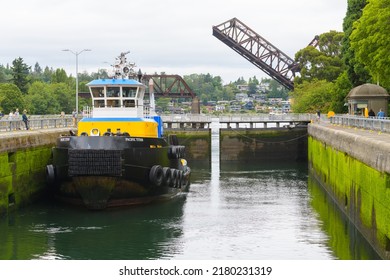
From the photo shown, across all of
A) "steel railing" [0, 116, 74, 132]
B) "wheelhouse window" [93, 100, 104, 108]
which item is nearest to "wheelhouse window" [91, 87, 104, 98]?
"wheelhouse window" [93, 100, 104, 108]

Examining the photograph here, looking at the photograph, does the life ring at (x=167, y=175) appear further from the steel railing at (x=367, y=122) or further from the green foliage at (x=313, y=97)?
the green foliage at (x=313, y=97)

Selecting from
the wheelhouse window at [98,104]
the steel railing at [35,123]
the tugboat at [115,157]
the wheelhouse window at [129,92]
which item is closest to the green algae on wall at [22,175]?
the tugboat at [115,157]

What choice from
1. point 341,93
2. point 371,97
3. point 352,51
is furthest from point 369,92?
point 341,93

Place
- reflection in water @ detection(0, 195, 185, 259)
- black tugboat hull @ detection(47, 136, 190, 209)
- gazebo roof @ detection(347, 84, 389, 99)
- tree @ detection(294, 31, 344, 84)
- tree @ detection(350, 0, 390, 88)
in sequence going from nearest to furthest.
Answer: reflection in water @ detection(0, 195, 185, 259) → black tugboat hull @ detection(47, 136, 190, 209) → tree @ detection(350, 0, 390, 88) → gazebo roof @ detection(347, 84, 389, 99) → tree @ detection(294, 31, 344, 84)

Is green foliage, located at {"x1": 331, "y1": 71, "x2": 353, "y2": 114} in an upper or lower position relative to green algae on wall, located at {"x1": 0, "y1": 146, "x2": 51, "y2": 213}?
upper

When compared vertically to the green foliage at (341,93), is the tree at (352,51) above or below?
above

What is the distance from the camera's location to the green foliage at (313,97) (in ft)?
318

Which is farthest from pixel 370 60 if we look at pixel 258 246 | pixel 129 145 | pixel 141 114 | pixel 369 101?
pixel 258 246

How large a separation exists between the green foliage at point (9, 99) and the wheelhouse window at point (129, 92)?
70068 mm

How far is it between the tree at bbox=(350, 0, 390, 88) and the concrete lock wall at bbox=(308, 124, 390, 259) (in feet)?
30.7

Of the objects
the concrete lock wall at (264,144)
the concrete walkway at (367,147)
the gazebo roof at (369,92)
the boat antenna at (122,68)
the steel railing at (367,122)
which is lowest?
the concrete lock wall at (264,144)

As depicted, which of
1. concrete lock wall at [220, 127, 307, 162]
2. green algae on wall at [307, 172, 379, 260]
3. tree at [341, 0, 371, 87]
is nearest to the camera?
green algae on wall at [307, 172, 379, 260]

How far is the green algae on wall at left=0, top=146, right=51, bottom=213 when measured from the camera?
35.1 meters

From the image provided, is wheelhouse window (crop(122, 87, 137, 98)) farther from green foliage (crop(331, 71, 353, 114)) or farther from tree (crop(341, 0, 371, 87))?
Answer: green foliage (crop(331, 71, 353, 114))
